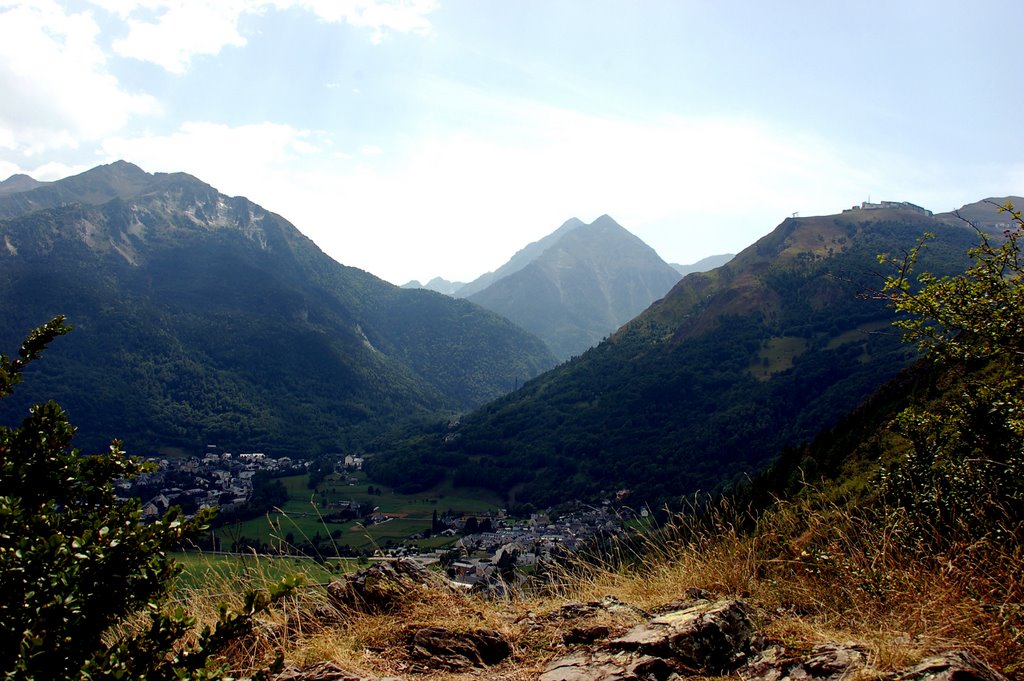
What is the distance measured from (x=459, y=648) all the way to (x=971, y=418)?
612 cm

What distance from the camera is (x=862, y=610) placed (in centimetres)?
459

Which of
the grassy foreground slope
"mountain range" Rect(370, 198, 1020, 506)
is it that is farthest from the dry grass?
"mountain range" Rect(370, 198, 1020, 506)

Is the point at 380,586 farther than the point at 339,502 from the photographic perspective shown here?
No

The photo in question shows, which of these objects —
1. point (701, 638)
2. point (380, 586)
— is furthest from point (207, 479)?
point (701, 638)

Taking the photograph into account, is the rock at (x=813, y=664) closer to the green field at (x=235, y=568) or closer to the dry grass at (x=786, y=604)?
the dry grass at (x=786, y=604)

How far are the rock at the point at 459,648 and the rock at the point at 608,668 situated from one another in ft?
1.83

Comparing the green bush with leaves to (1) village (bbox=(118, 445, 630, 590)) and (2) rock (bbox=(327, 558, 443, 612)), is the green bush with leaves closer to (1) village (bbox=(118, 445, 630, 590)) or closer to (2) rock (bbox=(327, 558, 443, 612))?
(2) rock (bbox=(327, 558, 443, 612))

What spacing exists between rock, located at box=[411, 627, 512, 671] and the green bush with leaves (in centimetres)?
177

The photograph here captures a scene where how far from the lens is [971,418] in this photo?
6.29 meters

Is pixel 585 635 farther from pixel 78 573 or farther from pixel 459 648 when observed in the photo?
pixel 78 573

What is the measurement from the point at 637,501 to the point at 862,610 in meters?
93.5

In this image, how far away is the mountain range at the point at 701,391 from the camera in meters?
109

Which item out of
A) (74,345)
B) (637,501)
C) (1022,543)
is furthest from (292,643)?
(74,345)

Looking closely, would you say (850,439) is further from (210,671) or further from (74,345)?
(74,345)
